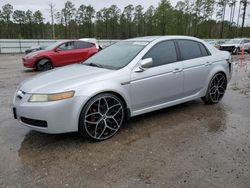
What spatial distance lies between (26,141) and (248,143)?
3279 mm

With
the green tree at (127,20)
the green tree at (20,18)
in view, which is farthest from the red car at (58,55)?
the green tree at (127,20)

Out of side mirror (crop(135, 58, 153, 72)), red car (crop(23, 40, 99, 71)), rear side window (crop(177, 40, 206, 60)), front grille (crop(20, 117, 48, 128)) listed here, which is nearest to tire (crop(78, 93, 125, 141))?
front grille (crop(20, 117, 48, 128))

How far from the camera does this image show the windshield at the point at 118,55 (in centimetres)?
373

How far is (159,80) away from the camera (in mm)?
3791

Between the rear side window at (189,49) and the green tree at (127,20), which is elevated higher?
the green tree at (127,20)

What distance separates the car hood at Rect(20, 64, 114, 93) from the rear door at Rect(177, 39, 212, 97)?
1628 mm

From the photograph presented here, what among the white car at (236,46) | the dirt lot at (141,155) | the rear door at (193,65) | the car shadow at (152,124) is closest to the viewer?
the dirt lot at (141,155)

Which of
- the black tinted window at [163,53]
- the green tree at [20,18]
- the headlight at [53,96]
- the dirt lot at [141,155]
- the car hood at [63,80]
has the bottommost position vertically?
the dirt lot at [141,155]

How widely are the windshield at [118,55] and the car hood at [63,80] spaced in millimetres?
→ 276

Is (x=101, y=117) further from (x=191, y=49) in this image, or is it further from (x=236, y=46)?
(x=236, y=46)

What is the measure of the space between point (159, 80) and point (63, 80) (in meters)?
1.59

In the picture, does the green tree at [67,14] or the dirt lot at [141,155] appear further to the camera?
the green tree at [67,14]

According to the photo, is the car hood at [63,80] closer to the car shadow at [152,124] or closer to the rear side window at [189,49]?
the car shadow at [152,124]

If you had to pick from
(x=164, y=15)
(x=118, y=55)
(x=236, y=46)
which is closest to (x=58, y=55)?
(x=118, y=55)
